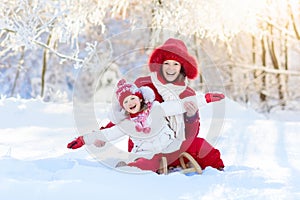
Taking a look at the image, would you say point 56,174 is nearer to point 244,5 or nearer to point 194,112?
point 194,112

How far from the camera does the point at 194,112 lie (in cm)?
364

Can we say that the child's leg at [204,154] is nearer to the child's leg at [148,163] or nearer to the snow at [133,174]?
the snow at [133,174]

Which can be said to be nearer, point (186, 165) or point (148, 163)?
point (148, 163)

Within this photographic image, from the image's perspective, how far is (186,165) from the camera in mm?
3646

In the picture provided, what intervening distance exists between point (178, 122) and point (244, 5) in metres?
5.97

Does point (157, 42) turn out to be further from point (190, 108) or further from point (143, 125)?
point (143, 125)

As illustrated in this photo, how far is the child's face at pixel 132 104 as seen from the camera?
3508 mm

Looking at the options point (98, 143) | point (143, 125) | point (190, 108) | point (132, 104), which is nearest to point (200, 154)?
point (190, 108)

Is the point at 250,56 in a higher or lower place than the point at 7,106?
higher

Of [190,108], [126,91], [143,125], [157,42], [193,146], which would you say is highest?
[157,42]

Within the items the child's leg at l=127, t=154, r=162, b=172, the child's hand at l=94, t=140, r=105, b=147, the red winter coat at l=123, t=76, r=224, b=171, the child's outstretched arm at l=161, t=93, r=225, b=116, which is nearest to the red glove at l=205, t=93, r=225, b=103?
the child's outstretched arm at l=161, t=93, r=225, b=116

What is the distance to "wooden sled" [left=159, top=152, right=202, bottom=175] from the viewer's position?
3.48 m

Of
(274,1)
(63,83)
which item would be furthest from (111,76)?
(63,83)

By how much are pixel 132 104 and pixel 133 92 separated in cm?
8
